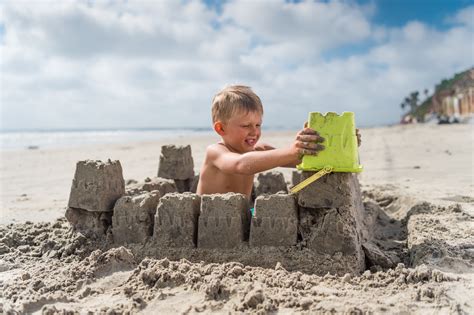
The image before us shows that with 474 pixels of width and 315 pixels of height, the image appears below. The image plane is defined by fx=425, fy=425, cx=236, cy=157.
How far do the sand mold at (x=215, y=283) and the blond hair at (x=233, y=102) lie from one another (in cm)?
123

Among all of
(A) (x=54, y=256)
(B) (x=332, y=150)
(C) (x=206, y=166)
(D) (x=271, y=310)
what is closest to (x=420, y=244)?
(B) (x=332, y=150)

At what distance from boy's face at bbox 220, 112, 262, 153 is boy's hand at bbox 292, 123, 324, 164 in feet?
3.00

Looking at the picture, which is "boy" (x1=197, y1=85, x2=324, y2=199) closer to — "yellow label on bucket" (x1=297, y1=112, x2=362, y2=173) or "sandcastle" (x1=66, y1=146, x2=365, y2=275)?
"sandcastle" (x1=66, y1=146, x2=365, y2=275)

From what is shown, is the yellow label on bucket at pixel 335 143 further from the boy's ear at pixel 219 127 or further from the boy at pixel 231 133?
the boy's ear at pixel 219 127

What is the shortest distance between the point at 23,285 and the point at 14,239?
1166mm

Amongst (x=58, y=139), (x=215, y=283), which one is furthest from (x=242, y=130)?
(x=58, y=139)

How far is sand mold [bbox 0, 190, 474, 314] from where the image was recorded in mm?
2086

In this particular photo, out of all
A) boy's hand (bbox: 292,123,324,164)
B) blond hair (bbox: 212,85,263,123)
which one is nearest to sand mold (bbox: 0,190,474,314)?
boy's hand (bbox: 292,123,324,164)

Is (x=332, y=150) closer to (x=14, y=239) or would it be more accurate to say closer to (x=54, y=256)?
(x=54, y=256)

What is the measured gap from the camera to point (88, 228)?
10.6 feet

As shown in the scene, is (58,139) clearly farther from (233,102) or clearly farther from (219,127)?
(233,102)

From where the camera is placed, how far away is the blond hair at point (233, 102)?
11.3 ft

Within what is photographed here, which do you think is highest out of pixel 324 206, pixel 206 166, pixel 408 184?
pixel 206 166

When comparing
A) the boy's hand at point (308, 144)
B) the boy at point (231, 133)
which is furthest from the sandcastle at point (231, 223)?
the boy at point (231, 133)
